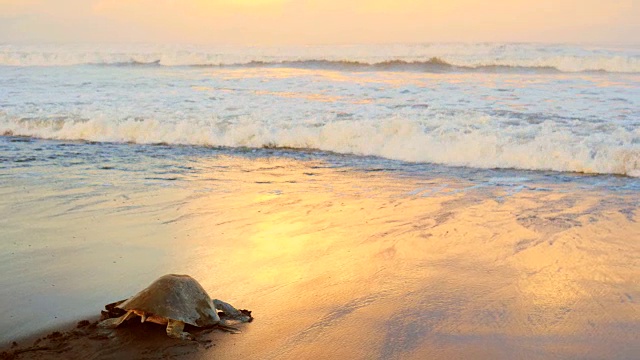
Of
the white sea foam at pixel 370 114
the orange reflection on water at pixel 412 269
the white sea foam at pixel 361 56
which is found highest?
the white sea foam at pixel 361 56

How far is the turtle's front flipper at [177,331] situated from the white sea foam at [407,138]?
647 centimetres

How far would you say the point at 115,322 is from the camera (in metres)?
3.78

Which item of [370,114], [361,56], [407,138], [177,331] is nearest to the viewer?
[177,331]

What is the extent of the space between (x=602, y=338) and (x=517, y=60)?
2109 cm

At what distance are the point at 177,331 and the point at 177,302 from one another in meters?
0.17

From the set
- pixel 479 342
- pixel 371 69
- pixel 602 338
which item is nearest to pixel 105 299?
pixel 479 342

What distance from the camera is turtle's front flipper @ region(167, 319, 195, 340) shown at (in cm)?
367

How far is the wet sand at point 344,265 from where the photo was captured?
3717mm

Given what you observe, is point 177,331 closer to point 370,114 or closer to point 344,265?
point 344,265

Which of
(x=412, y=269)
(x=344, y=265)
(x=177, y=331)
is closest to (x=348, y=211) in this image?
(x=344, y=265)

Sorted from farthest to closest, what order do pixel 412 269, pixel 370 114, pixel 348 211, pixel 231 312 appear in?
pixel 370 114, pixel 348 211, pixel 412 269, pixel 231 312

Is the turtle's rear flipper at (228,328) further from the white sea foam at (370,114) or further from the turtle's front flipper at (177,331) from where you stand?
the white sea foam at (370,114)

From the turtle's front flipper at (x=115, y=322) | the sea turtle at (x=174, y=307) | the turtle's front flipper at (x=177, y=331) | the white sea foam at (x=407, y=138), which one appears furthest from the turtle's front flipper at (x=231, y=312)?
the white sea foam at (x=407, y=138)

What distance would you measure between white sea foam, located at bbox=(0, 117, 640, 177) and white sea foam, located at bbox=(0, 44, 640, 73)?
12.7m
